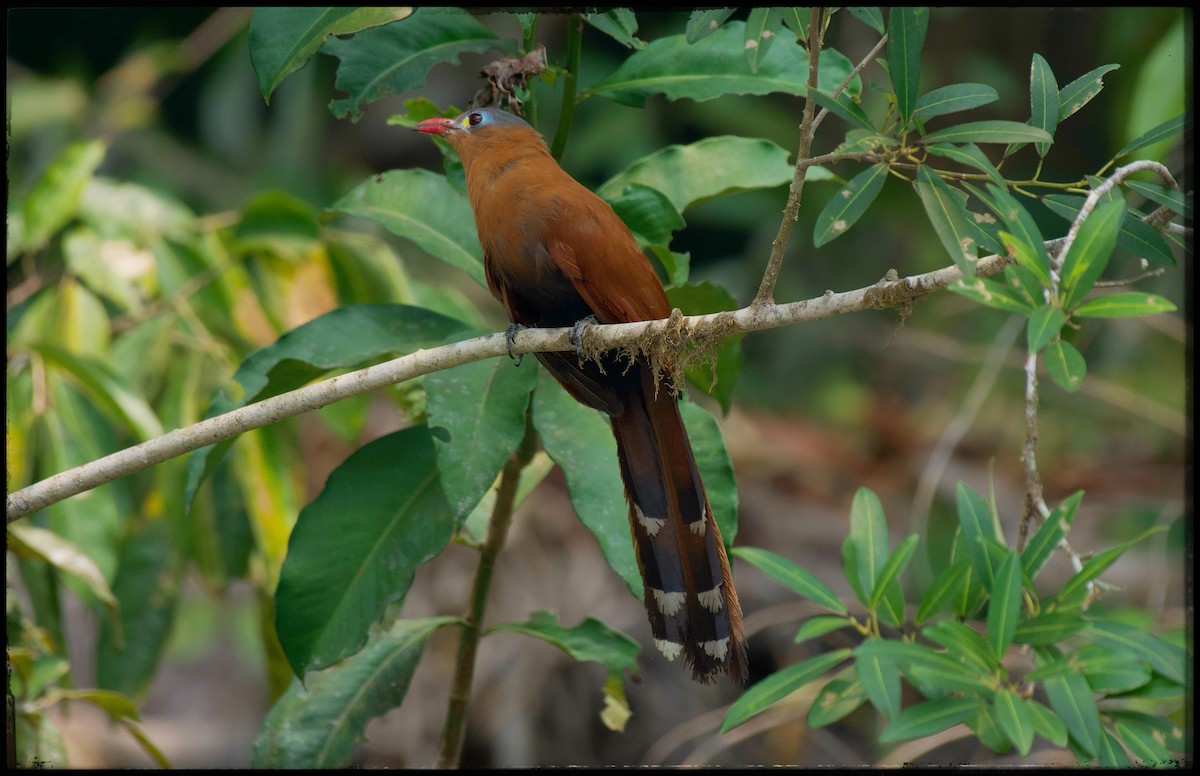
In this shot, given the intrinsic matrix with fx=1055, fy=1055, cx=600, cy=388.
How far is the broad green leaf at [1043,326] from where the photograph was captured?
1196mm

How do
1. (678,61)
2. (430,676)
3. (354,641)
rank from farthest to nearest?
(430,676) → (678,61) → (354,641)

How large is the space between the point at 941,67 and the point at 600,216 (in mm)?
3503

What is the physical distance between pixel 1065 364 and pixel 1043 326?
0.09 metres

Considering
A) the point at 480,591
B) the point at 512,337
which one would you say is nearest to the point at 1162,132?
the point at 512,337

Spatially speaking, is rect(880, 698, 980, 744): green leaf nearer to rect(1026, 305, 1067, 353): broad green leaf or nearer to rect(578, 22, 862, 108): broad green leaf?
rect(1026, 305, 1067, 353): broad green leaf

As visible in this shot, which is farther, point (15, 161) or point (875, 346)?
point (875, 346)

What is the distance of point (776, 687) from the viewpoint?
64.2 inches

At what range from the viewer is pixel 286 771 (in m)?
1.96

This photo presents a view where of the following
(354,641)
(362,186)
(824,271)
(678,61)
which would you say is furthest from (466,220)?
(824,271)

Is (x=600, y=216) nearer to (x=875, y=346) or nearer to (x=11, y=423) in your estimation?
(x=11, y=423)

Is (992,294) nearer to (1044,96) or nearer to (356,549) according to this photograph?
(1044,96)

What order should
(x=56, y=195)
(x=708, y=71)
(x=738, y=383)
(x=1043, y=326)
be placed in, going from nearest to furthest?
1. (x=1043, y=326)
2. (x=708, y=71)
3. (x=56, y=195)
4. (x=738, y=383)

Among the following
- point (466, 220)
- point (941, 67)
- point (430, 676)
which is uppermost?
point (941, 67)

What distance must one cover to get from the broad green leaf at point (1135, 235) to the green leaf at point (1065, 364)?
27cm
